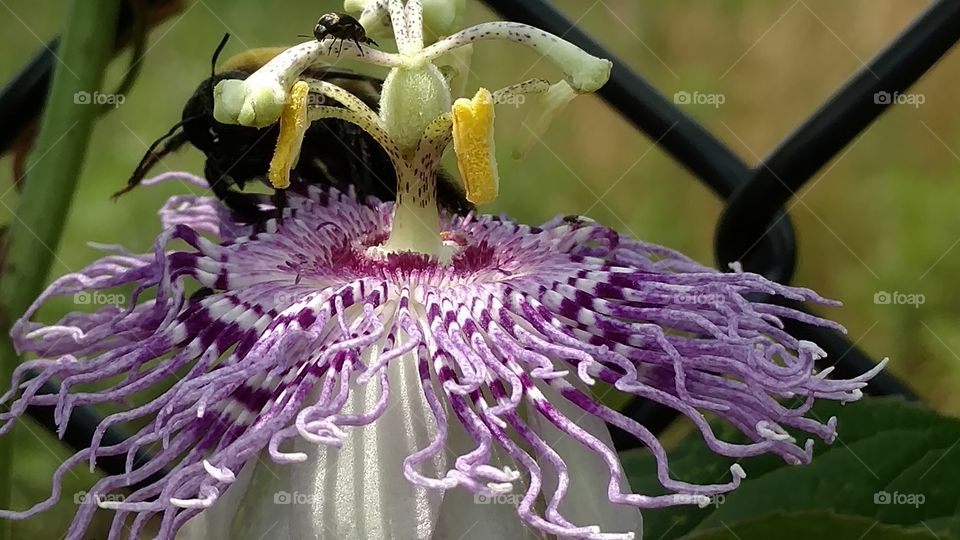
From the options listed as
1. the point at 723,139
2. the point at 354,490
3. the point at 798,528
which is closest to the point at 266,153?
the point at 354,490

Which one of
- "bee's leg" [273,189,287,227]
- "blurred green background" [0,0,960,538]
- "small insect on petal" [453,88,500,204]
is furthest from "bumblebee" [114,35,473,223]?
"blurred green background" [0,0,960,538]

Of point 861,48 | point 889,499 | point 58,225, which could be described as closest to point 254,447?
point 58,225

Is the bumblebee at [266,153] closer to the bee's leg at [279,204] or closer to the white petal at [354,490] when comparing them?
the bee's leg at [279,204]

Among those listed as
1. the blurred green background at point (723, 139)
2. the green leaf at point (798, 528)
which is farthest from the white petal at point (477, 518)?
the blurred green background at point (723, 139)

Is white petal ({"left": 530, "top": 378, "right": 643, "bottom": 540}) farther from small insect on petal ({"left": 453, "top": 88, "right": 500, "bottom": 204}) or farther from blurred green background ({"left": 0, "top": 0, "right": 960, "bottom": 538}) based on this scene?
blurred green background ({"left": 0, "top": 0, "right": 960, "bottom": 538})

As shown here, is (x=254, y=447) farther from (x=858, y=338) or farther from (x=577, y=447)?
(x=858, y=338)
